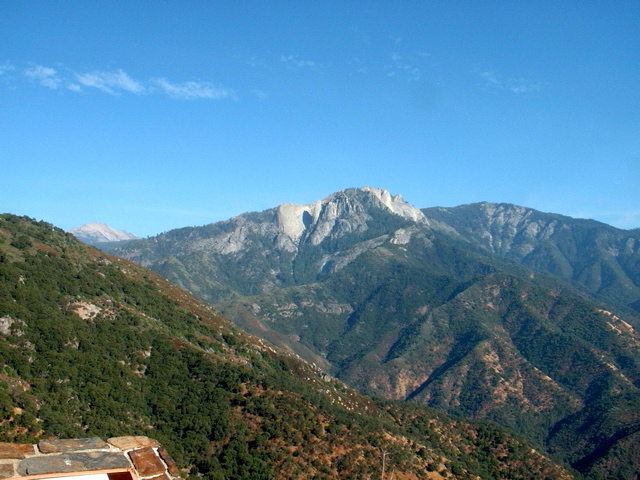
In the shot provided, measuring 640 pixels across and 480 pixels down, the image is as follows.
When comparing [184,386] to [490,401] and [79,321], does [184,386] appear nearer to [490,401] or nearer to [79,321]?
[79,321]

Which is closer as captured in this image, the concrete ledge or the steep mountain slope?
the concrete ledge

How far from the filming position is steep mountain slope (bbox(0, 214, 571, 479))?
59.2 m

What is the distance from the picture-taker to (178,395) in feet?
239

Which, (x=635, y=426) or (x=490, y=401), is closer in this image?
(x=635, y=426)

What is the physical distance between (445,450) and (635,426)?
7697 cm

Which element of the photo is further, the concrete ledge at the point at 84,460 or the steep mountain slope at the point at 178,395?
the steep mountain slope at the point at 178,395

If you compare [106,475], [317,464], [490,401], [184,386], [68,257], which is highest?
[68,257]

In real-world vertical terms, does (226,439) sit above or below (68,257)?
below

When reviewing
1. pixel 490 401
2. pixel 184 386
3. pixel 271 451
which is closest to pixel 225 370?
pixel 184 386

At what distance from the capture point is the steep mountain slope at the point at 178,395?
194 feet

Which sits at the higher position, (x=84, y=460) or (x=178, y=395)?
(x=84, y=460)

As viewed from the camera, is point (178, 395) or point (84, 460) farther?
point (178, 395)

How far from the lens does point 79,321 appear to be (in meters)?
75.3

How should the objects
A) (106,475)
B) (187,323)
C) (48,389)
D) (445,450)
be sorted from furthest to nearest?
(187,323) → (445,450) → (48,389) → (106,475)
